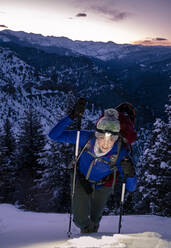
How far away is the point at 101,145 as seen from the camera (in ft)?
14.2

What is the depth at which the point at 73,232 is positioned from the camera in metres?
6.09

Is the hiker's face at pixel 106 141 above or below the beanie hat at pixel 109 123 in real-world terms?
below

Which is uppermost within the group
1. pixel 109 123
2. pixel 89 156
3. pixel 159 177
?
pixel 109 123

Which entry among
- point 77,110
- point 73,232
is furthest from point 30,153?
point 77,110

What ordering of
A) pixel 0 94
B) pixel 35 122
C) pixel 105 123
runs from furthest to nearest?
Result: 1. pixel 0 94
2. pixel 35 122
3. pixel 105 123

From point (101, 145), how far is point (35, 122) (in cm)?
2100

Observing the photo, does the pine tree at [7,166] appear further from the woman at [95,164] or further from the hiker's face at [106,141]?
the hiker's face at [106,141]

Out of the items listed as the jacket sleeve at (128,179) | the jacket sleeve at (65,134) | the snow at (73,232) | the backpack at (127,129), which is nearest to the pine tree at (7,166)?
the snow at (73,232)

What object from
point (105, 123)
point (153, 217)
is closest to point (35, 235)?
point (105, 123)

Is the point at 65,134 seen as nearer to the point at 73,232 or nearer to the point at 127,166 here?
the point at 127,166

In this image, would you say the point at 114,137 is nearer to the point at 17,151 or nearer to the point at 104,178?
the point at 104,178

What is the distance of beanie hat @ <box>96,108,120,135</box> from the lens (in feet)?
14.0

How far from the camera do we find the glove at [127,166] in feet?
14.6

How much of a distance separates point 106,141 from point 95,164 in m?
0.49
